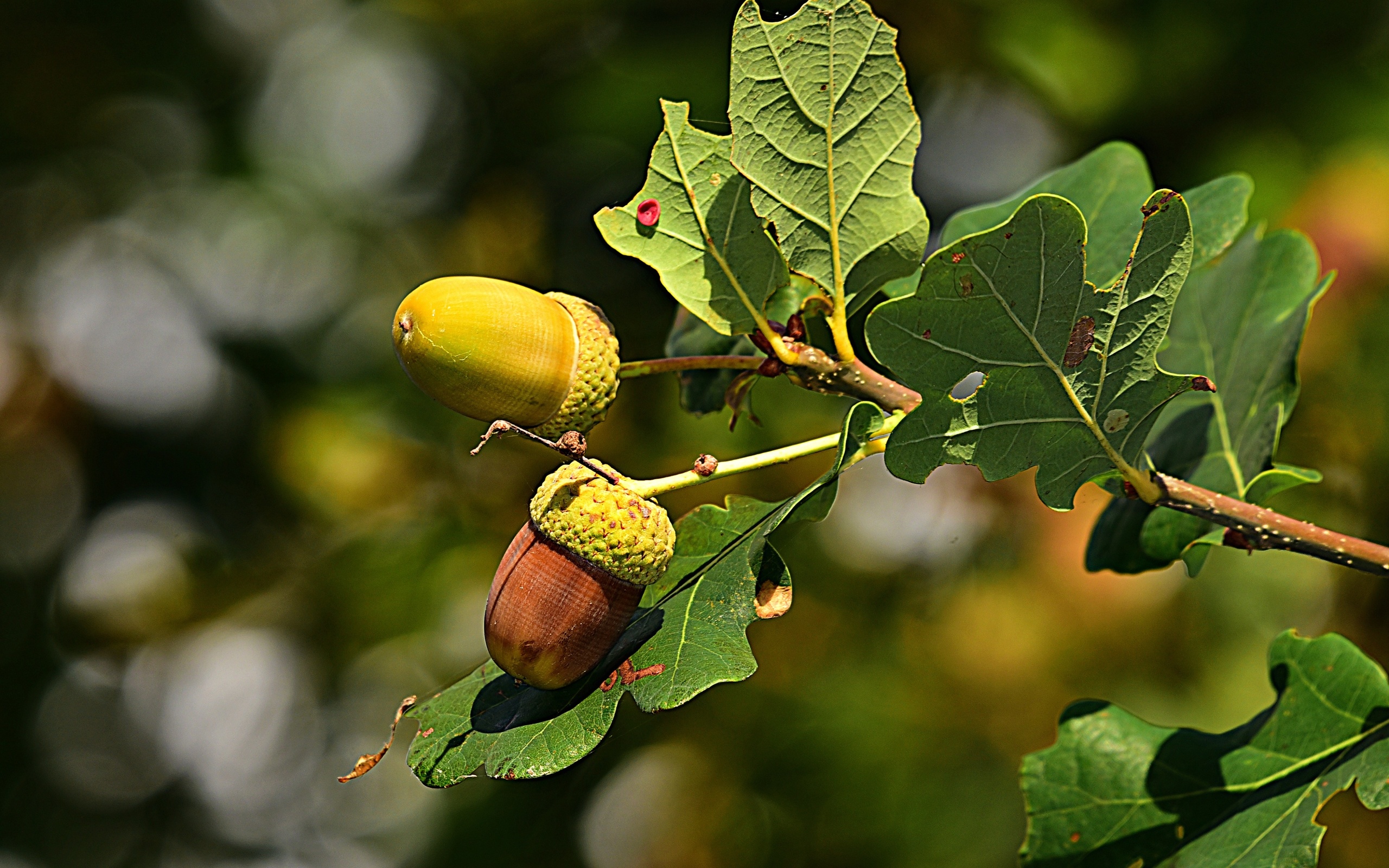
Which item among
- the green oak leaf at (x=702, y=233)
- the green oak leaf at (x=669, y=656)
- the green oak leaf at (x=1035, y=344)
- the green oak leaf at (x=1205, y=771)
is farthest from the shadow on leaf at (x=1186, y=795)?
the green oak leaf at (x=702, y=233)

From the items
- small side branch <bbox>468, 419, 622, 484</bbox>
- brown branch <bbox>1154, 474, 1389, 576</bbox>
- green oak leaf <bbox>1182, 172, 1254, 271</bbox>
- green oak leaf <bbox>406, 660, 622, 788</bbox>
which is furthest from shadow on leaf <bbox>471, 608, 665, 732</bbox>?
green oak leaf <bbox>1182, 172, 1254, 271</bbox>

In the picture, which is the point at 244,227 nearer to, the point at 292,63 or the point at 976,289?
the point at 292,63

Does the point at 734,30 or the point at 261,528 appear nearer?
the point at 734,30

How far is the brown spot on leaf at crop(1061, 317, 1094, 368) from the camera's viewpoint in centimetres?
63

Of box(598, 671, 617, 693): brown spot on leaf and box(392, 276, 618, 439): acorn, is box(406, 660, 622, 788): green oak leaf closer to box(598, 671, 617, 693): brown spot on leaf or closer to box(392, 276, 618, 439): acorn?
box(598, 671, 617, 693): brown spot on leaf

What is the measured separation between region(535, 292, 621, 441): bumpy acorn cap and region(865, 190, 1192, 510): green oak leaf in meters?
0.20

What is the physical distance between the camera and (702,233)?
706mm

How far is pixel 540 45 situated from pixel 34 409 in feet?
6.75

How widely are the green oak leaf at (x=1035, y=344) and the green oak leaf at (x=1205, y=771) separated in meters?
0.33

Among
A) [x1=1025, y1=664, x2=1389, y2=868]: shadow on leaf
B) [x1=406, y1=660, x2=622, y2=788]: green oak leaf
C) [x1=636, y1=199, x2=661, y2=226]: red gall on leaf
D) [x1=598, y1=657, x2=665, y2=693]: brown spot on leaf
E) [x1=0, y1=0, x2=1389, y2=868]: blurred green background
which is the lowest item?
[x1=0, y1=0, x2=1389, y2=868]: blurred green background

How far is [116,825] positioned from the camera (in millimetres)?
3727

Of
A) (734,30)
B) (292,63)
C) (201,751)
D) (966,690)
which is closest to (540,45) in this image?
(292,63)

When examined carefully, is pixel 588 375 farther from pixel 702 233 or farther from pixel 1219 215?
pixel 1219 215

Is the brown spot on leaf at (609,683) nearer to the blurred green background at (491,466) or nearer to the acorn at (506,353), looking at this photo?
the acorn at (506,353)
